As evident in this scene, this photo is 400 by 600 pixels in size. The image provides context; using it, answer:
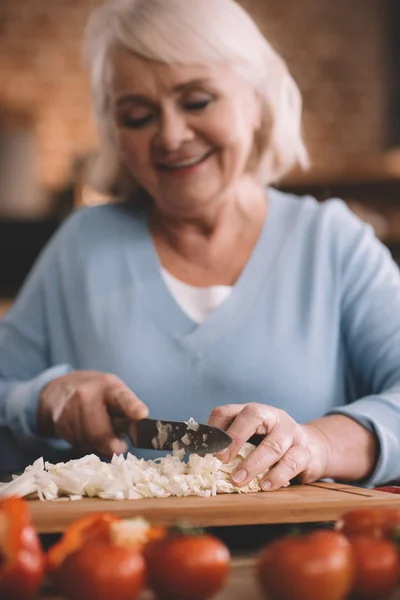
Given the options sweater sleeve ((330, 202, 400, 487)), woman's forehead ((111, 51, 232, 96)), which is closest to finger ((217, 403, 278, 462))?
sweater sleeve ((330, 202, 400, 487))

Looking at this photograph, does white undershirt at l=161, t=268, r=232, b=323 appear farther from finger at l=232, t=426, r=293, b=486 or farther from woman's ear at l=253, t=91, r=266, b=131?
finger at l=232, t=426, r=293, b=486

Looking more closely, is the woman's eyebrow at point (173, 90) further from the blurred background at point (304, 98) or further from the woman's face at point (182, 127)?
the blurred background at point (304, 98)

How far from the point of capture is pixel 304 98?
17.3ft

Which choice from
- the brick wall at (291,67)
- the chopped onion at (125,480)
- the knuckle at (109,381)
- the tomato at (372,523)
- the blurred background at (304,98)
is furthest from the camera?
the brick wall at (291,67)

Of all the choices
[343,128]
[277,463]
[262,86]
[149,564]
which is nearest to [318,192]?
[343,128]

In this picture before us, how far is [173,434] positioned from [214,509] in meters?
0.26

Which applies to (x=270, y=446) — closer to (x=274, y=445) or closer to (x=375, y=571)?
(x=274, y=445)

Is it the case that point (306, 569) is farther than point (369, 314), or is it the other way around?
point (369, 314)

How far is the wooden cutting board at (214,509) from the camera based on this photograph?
1054 mm

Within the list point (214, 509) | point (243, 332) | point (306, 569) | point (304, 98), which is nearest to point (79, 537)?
point (306, 569)

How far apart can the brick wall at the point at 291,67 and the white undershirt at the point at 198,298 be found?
3454mm

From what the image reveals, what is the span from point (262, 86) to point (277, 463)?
0.84m

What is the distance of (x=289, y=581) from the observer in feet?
2.19

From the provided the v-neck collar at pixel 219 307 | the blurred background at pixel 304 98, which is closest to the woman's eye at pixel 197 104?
the v-neck collar at pixel 219 307
